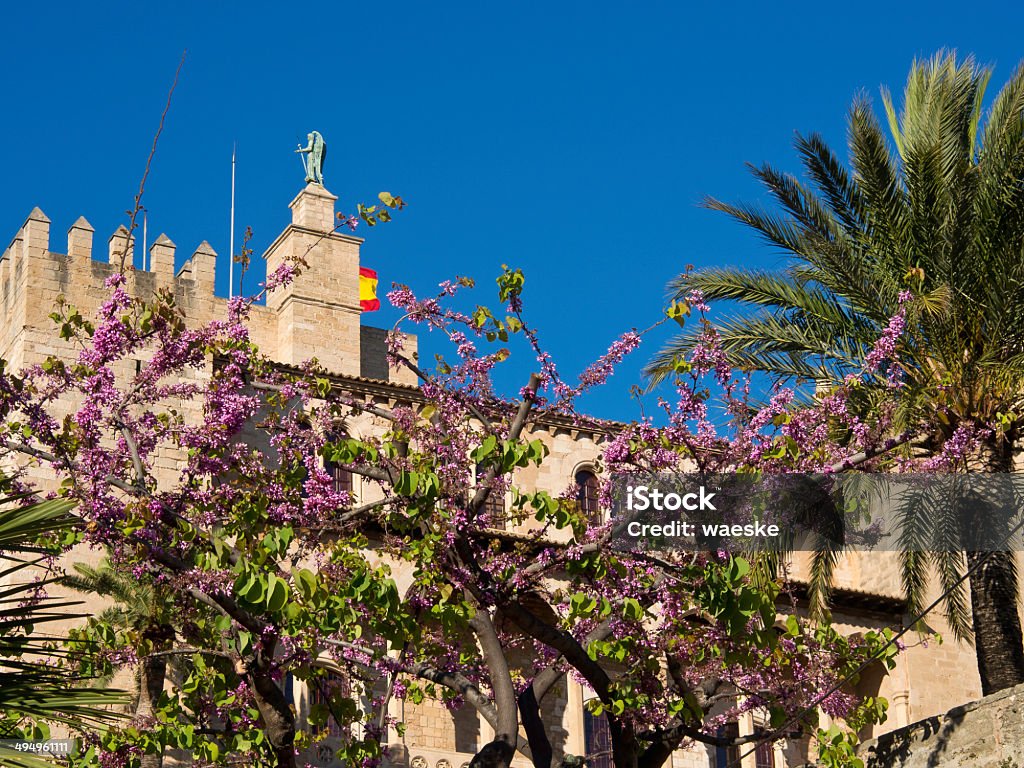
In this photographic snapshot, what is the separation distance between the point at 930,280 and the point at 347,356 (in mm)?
19340

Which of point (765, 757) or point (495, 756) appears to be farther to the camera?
point (765, 757)

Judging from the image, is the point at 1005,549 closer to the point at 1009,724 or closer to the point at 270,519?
the point at 1009,724

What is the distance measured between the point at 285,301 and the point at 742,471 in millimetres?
22823

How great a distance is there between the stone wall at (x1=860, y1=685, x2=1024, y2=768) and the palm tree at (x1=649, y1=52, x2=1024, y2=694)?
4.76 feet

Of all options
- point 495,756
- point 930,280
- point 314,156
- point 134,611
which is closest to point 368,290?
point 314,156

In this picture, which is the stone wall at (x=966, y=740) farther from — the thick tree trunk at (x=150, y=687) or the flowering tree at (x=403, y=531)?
the thick tree trunk at (x=150, y=687)

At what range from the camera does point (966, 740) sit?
62.1ft

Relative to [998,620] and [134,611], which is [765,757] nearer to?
[998,620]

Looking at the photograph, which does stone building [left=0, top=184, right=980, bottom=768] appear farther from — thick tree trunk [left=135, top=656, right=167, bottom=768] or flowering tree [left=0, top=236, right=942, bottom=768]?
flowering tree [left=0, top=236, right=942, bottom=768]

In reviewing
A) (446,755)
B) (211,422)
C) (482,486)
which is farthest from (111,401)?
(446,755)

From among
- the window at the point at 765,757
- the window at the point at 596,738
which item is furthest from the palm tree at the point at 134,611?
the window at the point at 765,757

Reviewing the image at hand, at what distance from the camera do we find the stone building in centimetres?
3053

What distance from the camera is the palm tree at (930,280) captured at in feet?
65.8

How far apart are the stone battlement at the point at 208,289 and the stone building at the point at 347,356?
3 centimetres
